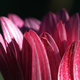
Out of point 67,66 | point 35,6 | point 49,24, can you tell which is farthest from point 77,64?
point 35,6

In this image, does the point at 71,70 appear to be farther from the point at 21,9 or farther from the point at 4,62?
the point at 21,9

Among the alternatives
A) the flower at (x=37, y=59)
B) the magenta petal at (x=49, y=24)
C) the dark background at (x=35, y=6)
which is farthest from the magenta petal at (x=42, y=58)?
the dark background at (x=35, y=6)

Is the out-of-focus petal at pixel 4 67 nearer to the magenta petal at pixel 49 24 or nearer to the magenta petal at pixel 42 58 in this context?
the magenta petal at pixel 42 58

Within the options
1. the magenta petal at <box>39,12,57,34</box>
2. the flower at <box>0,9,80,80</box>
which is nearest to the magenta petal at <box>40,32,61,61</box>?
the flower at <box>0,9,80,80</box>

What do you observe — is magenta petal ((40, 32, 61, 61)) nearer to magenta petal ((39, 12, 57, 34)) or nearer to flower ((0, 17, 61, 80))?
flower ((0, 17, 61, 80))

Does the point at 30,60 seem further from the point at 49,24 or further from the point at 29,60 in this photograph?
the point at 49,24

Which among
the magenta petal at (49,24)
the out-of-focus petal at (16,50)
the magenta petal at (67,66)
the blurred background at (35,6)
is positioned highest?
the blurred background at (35,6)

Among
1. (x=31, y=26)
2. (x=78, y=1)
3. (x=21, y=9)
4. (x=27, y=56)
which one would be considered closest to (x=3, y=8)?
(x=21, y=9)
